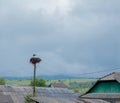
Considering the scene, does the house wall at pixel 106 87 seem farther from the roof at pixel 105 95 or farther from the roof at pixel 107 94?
the roof at pixel 105 95

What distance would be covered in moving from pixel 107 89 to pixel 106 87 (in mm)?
337

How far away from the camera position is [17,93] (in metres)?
36.0

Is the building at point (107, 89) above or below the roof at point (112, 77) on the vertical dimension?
below

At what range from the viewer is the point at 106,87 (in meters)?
37.9

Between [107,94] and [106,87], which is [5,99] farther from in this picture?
[106,87]

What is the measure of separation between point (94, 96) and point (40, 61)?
11166 millimetres

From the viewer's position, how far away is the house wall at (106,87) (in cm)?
3675

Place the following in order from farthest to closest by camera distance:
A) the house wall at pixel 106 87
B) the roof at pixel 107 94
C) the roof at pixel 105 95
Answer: the house wall at pixel 106 87, the roof at pixel 107 94, the roof at pixel 105 95

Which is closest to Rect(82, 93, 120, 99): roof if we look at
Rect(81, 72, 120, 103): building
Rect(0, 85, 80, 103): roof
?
Rect(81, 72, 120, 103): building

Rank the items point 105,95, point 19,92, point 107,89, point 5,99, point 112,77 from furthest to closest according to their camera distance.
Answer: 1. point 112,77
2. point 107,89
3. point 19,92
4. point 105,95
5. point 5,99

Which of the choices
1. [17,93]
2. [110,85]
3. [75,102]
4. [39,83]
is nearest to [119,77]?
[110,85]

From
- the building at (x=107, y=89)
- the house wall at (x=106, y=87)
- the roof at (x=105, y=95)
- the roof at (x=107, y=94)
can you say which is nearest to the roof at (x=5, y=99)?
the roof at (x=107, y=94)

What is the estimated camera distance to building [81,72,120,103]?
3599 cm

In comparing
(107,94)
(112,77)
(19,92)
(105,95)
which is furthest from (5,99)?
(112,77)
